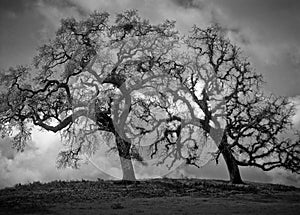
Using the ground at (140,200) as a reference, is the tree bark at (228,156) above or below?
above

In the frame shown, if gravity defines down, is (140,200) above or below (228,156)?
below

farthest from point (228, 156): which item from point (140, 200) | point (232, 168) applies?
point (140, 200)

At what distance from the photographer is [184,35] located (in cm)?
3294

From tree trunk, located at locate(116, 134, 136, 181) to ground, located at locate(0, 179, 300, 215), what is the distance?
0.78 m

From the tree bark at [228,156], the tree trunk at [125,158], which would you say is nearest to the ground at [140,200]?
the tree trunk at [125,158]

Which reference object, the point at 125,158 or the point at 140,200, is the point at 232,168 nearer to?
the point at 125,158

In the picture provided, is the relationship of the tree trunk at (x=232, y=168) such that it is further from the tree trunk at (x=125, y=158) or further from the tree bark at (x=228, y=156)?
the tree trunk at (x=125, y=158)

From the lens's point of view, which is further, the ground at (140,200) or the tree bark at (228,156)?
the tree bark at (228,156)

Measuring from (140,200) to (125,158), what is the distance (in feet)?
24.8

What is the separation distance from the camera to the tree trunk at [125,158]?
26844 mm

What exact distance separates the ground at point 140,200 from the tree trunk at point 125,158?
2.55 ft

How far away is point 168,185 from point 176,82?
9.32m

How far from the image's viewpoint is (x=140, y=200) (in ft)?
64.6

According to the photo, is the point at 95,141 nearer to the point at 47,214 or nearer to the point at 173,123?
the point at 173,123
